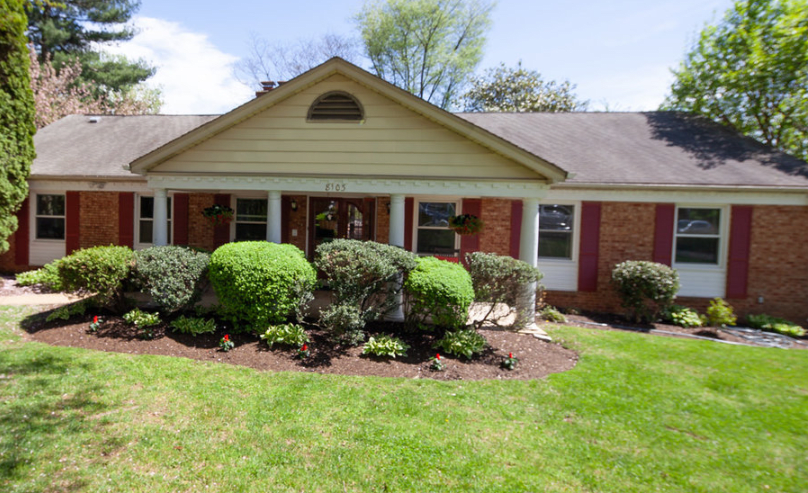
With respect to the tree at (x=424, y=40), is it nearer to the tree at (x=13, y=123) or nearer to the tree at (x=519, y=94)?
the tree at (x=519, y=94)

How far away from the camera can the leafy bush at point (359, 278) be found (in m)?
6.19

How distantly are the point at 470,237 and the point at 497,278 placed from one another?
3.77 meters

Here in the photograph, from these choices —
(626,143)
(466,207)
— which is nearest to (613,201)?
(626,143)

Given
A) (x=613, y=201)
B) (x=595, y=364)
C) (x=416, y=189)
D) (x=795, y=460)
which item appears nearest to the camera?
(x=795, y=460)

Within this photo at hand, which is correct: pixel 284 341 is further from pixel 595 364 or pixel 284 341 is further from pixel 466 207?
pixel 466 207

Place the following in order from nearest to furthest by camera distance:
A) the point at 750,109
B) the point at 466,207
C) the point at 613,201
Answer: the point at 613,201 → the point at 466,207 → the point at 750,109

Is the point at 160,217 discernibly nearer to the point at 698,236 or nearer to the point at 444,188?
the point at 444,188

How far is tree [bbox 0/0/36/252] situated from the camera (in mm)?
9289

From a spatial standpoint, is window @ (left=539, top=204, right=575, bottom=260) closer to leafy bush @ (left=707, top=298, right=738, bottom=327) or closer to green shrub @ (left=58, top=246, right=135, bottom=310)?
leafy bush @ (left=707, top=298, right=738, bottom=327)

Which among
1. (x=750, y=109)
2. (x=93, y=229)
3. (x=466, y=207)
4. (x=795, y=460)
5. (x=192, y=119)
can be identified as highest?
(x=750, y=109)

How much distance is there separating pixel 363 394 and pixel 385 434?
938 millimetres

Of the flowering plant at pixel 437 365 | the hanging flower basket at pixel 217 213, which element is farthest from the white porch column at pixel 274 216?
the flowering plant at pixel 437 365

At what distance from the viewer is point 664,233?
9.67 meters

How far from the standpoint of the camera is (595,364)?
6043mm
